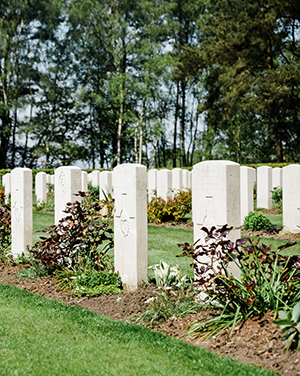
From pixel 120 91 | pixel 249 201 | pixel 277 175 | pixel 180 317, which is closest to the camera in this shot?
pixel 180 317

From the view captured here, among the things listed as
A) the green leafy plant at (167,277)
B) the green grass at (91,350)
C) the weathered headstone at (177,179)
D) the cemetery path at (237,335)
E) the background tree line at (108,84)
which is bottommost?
the green grass at (91,350)

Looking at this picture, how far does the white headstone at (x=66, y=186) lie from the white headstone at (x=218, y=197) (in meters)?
2.21

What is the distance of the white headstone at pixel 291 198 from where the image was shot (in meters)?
8.85

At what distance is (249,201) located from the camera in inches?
404

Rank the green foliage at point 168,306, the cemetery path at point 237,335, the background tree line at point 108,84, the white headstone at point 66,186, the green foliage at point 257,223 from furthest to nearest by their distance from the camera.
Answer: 1. the background tree line at point 108,84
2. the green foliage at point 257,223
3. the white headstone at point 66,186
4. the green foliage at point 168,306
5. the cemetery path at point 237,335

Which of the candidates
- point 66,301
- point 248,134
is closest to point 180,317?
point 66,301

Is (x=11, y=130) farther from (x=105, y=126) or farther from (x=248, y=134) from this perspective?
(x=248, y=134)

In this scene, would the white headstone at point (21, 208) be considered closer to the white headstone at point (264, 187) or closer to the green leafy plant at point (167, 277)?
the green leafy plant at point (167, 277)

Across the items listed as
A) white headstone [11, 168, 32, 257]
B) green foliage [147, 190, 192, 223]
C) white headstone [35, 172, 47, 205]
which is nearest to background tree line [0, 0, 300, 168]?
white headstone [35, 172, 47, 205]

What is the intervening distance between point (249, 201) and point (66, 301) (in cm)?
653

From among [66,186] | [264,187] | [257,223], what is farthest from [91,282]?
[264,187]

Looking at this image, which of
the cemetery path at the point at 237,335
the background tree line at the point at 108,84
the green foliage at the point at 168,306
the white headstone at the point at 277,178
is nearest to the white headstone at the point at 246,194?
the white headstone at the point at 277,178

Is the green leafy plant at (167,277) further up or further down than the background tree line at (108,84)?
further down

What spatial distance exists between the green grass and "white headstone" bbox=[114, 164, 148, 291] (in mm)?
756
